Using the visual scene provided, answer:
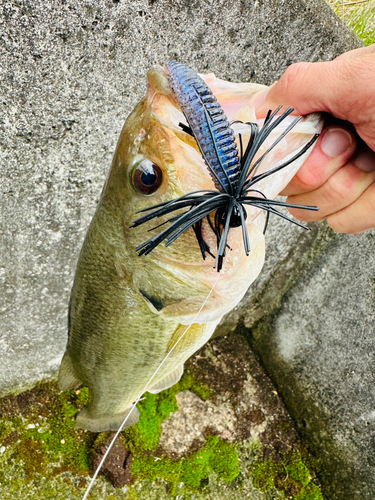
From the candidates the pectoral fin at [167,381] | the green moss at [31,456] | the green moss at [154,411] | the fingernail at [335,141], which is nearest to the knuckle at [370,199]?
the fingernail at [335,141]

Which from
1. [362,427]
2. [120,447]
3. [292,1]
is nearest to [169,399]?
[120,447]

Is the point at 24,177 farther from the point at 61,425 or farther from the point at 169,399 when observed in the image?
the point at 169,399

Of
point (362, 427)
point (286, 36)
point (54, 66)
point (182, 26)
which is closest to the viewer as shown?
point (54, 66)

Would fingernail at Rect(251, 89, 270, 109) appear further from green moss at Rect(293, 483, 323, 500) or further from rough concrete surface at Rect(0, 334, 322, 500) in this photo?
green moss at Rect(293, 483, 323, 500)

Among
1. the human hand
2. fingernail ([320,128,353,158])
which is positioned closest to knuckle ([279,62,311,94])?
the human hand

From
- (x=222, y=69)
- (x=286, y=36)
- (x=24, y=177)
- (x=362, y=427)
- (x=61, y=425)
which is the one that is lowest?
(x=61, y=425)

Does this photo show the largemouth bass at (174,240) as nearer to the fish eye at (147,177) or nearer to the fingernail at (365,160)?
the fish eye at (147,177)

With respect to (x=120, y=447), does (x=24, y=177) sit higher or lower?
higher

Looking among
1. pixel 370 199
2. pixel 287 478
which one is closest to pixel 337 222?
pixel 370 199
